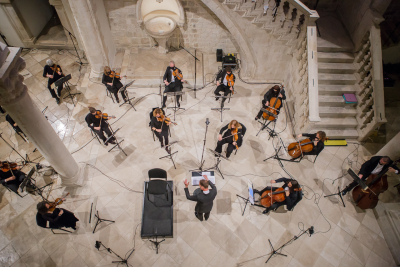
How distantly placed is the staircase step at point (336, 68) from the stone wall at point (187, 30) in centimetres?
330

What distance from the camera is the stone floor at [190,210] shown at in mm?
5895

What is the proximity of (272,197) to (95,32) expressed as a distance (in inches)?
278

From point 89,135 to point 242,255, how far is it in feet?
17.5

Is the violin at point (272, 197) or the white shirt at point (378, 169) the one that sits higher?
the white shirt at point (378, 169)

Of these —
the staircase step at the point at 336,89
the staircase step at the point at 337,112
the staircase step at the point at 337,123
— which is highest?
the staircase step at the point at 336,89

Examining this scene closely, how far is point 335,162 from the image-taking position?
745cm

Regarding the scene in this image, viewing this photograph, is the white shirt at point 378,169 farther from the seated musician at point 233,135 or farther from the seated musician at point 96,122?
the seated musician at point 96,122

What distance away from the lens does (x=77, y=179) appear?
6.59 metres

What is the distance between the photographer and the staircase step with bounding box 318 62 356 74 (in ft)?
26.0

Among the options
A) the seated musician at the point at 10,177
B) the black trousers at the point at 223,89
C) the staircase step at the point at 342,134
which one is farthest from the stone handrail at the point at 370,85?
the seated musician at the point at 10,177

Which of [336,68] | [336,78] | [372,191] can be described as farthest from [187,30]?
[372,191]

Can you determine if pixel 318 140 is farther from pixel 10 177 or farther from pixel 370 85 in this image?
pixel 10 177

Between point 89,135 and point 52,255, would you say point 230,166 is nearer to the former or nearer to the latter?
point 89,135

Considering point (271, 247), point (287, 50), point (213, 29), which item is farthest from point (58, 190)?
point (287, 50)
